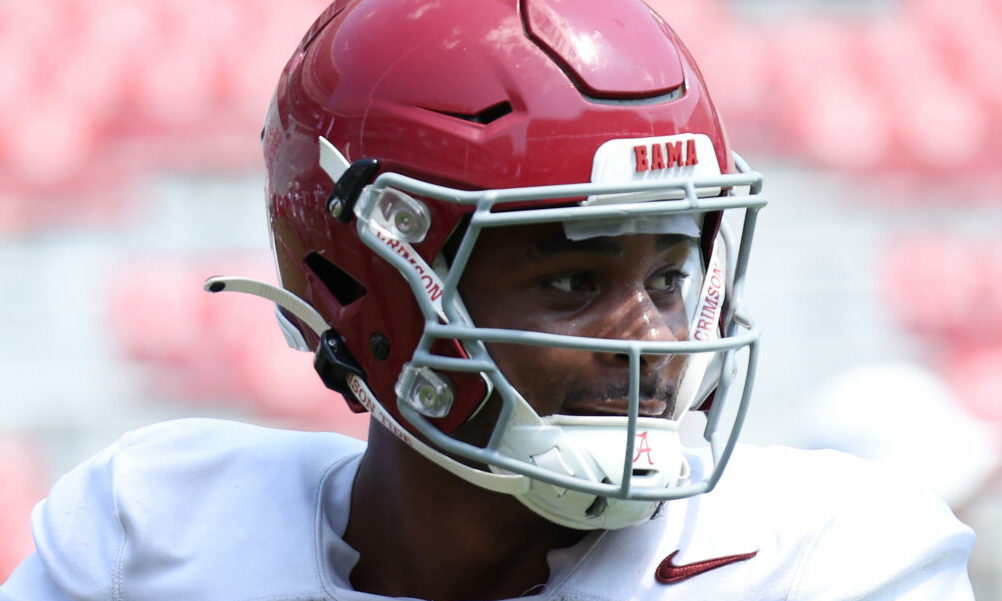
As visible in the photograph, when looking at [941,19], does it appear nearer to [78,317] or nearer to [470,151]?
[78,317]

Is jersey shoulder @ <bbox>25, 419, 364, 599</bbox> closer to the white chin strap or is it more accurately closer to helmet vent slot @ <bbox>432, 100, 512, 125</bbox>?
the white chin strap

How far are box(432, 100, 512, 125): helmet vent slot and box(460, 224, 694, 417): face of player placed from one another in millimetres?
113

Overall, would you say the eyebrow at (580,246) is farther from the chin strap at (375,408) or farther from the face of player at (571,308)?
the chin strap at (375,408)

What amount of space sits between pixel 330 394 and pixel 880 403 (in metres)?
2.65

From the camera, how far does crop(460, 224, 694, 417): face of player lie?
149 centimetres

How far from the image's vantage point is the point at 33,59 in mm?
5957

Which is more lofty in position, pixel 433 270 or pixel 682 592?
pixel 433 270

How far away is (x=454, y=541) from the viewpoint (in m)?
1.66

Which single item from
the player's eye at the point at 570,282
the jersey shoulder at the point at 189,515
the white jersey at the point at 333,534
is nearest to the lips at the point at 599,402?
the player's eye at the point at 570,282

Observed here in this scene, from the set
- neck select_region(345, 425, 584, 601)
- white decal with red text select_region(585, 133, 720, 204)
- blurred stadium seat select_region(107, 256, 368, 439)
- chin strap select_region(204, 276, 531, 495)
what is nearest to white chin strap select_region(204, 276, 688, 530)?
chin strap select_region(204, 276, 531, 495)

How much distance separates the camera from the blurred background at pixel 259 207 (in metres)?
5.14

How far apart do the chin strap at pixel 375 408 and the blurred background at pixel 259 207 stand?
298cm

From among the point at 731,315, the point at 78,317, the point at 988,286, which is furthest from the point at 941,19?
the point at 731,315

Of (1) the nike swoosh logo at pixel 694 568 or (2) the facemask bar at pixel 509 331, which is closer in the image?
(2) the facemask bar at pixel 509 331
